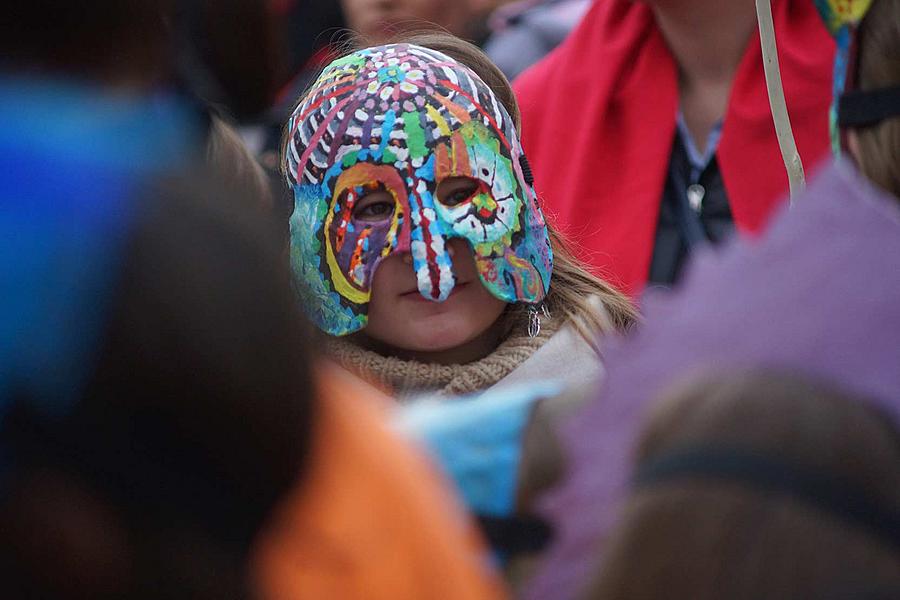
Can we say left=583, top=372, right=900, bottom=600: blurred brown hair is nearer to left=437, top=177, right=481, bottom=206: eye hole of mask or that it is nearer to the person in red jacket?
left=437, top=177, right=481, bottom=206: eye hole of mask

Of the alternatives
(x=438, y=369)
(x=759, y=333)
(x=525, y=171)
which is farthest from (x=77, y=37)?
(x=525, y=171)

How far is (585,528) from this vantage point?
0.97 m

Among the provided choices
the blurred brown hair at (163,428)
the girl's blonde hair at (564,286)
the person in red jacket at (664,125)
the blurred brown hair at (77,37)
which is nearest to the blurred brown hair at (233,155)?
the girl's blonde hair at (564,286)

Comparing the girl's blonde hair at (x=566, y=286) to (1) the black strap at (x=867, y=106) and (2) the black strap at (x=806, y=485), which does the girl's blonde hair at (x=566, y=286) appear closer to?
(1) the black strap at (x=867, y=106)

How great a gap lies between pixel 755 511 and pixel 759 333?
164 millimetres

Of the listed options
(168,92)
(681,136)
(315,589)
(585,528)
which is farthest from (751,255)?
(681,136)

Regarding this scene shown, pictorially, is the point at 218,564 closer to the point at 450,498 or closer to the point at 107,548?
the point at 107,548

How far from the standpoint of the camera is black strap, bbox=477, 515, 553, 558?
1.09 meters

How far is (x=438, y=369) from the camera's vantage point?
2430 millimetres

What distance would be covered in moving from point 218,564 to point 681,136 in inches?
98.0

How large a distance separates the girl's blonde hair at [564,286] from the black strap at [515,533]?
1380mm

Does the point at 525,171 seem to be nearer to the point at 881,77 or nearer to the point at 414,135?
the point at 414,135

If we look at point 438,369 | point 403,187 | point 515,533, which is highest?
point 515,533

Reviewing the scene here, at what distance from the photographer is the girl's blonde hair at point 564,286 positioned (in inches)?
101
